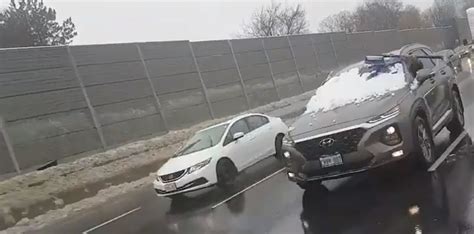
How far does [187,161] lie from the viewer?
11656 mm

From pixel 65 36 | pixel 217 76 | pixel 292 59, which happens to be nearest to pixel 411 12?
pixel 65 36

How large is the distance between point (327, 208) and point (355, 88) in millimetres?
2543

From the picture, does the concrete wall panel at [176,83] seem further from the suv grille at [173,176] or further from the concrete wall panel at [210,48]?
the suv grille at [173,176]

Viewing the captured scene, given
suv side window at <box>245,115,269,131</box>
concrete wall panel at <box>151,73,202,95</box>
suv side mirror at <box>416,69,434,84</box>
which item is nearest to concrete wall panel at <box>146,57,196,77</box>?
concrete wall panel at <box>151,73,202,95</box>

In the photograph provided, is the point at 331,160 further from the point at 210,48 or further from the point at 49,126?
the point at 210,48

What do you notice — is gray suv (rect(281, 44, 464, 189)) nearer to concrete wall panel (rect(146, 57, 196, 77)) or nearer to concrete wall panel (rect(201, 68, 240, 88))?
concrete wall panel (rect(146, 57, 196, 77))

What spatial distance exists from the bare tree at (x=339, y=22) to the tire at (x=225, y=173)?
76.3 meters

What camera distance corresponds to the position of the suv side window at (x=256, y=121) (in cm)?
1329

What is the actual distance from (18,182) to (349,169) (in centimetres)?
854

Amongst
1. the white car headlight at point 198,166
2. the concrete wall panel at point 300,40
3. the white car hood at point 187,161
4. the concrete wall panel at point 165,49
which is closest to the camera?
the white car headlight at point 198,166

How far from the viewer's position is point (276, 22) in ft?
218

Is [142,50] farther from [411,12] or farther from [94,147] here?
[411,12]

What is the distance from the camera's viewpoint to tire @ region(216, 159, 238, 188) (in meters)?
11.5

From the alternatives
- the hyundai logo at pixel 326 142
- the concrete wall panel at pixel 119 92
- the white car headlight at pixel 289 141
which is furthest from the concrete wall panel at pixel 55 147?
the hyundai logo at pixel 326 142
